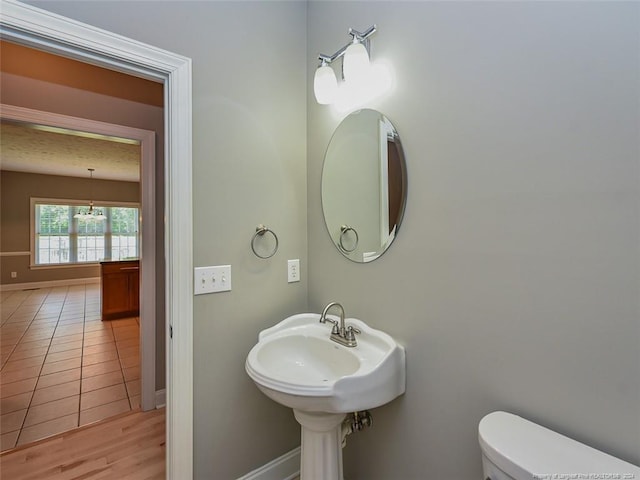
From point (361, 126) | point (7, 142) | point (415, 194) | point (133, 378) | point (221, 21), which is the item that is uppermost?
point (7, 142)

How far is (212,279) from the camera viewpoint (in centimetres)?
133

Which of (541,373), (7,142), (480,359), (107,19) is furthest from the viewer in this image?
(7,142)

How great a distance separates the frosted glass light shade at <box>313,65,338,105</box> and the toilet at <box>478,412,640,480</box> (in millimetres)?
1400

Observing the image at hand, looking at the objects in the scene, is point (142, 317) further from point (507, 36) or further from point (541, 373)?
point (507, 36)

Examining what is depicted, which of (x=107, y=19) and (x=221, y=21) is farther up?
(x=221, y=21)

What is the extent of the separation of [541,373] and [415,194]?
0.68m

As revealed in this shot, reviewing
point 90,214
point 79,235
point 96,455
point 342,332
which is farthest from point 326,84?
point 79,235

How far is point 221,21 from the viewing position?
135 cm

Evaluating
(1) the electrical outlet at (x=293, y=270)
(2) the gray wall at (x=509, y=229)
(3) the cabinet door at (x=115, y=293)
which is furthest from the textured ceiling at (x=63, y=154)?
(2) the gray wall at (x=509, y=229)

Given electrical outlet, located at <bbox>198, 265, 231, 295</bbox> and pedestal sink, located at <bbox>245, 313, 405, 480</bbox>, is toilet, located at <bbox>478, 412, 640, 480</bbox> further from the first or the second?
electrical outlet, located at <bbox>198, 265, 231, 295</bbox>

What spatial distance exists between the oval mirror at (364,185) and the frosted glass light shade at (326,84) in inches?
5.2

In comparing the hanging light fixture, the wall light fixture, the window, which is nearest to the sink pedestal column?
the wall light fixture

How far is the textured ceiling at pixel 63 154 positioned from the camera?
385 cm

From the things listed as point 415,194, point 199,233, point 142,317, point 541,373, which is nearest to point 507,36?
point 415,194
